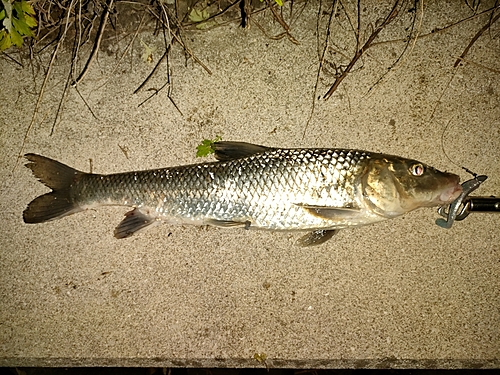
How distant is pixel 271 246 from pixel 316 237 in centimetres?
44

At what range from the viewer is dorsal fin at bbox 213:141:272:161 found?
3.00 meters

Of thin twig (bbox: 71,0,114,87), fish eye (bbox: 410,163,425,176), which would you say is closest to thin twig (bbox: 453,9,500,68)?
fish eye (bbox: 410,163,425,176)

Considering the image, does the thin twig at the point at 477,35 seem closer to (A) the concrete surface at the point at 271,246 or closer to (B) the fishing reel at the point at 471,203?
(A) the concrete surface at the point at 271,246

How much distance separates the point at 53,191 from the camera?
313 cm

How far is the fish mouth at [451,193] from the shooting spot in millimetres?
2760

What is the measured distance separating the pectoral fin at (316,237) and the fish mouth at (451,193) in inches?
32.7

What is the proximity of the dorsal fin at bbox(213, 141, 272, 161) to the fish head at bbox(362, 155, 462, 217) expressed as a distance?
0.86m

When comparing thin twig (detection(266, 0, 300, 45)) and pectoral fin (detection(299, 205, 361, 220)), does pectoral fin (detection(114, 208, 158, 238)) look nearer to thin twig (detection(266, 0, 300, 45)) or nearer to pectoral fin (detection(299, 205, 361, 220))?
pectoral fin (detection(299, 205, 361, 220))

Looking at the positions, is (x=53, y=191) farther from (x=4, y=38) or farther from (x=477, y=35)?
(x=477, y=35)

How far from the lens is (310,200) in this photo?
110 inches
